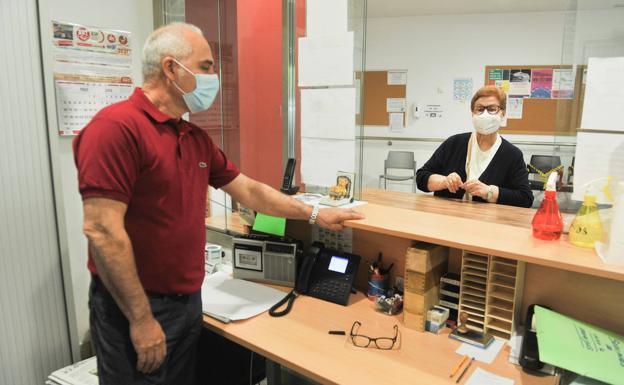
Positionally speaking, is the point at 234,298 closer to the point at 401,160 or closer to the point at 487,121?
the point at 487,121

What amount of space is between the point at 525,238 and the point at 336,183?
85 cm

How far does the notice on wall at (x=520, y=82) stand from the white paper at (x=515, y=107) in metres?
0.07

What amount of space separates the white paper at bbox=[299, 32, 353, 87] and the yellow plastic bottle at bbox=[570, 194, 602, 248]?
1.01 metres

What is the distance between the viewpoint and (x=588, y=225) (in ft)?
4.30

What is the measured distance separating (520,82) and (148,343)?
5.56m

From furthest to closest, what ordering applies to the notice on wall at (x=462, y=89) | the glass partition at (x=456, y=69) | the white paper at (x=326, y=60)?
the notice on wall at (x=462, y=89) < the glass partition at (x=456, y=69) < the white paper at (x=326, y=60)

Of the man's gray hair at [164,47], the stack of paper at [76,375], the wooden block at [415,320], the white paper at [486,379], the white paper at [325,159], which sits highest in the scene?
the man's gray hair at [164,47]

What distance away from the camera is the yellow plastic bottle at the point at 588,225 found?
130 cm

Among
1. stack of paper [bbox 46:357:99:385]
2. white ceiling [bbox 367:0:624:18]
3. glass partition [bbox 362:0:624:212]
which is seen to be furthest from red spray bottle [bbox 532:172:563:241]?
white ceiling [bbox 367:0:624:18]

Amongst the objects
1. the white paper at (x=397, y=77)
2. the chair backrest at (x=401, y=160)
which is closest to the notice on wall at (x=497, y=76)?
the white paper at (x=397, y=77)

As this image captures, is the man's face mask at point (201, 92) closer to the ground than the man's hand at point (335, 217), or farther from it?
farther from it

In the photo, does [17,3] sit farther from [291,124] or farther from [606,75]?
[606,75]

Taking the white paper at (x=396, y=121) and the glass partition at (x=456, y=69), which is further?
the white paper at (x=396, y=121)

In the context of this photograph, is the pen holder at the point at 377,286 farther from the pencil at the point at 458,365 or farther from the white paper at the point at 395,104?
the white paper at the point at 395,104
